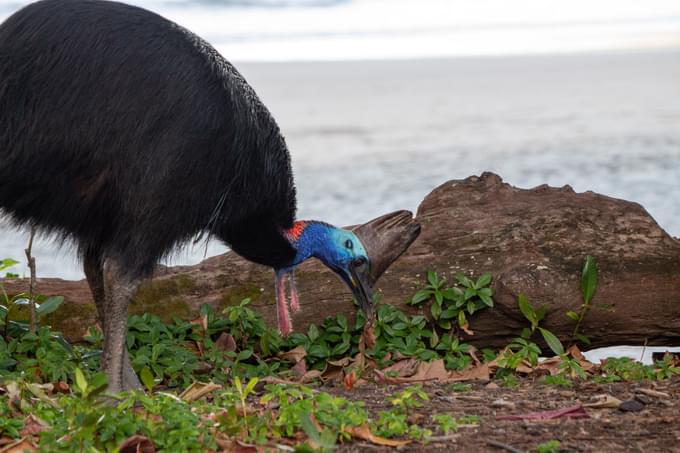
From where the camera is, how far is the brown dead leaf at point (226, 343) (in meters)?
5.93

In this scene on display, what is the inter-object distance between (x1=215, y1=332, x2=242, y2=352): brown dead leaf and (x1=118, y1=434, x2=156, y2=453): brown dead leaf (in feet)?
7.13

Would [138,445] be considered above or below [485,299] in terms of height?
below

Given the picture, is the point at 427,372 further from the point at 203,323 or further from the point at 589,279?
the point at 203,323

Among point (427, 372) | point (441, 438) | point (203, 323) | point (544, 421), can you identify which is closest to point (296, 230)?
point (203, 323)

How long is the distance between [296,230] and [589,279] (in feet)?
5.13

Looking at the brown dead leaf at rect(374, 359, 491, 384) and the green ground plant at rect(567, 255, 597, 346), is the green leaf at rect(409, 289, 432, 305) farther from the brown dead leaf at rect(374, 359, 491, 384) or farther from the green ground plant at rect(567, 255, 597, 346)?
the green ground plant at rect(567, 255, 597, 346)

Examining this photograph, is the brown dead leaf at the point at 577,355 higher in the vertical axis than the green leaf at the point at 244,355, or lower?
higher

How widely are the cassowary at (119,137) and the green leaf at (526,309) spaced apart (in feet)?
5.42

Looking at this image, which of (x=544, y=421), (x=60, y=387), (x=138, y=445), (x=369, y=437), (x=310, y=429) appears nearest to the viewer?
(x=310, y=429)

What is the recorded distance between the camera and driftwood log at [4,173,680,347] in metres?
6.07

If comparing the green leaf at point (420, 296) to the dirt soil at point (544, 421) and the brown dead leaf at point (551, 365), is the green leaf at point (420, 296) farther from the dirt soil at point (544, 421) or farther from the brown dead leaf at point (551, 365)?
the dirt soil at point (544, 421)

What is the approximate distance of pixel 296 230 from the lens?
18.3ft

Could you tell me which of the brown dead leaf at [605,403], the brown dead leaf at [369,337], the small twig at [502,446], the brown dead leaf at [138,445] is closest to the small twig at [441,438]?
the small twig at [502,446]

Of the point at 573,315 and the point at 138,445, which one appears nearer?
the point at 138,445
